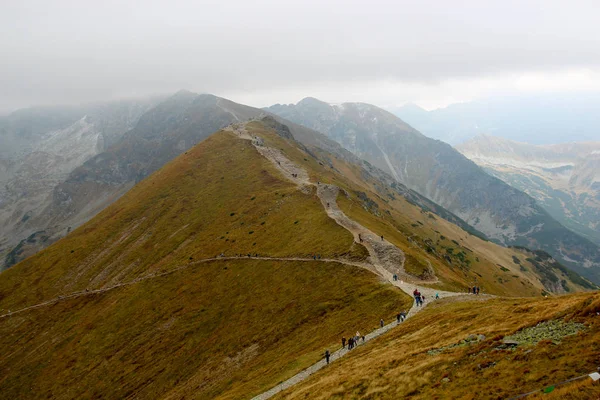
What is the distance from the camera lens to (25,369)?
94.4 m

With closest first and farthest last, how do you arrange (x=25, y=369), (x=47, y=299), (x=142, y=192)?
Result: (x=25, y=369) < (x=47, y=299) < (x=142, y=192)

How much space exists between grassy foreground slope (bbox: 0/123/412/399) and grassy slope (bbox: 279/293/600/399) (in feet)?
38.3

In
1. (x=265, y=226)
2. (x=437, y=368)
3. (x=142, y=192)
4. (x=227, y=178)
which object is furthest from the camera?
(x=142, y=192)

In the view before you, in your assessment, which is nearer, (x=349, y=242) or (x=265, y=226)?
(x=349, y=242)

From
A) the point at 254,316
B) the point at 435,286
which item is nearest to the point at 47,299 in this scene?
the point at 254,316

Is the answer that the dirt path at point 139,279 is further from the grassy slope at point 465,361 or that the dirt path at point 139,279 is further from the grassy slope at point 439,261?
the grassy slope at point 465,361

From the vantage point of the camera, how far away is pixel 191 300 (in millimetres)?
91062

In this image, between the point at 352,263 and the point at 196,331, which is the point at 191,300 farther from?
the point at 352,263

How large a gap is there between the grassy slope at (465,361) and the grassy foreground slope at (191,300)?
11.7 metres

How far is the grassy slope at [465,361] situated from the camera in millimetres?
21000

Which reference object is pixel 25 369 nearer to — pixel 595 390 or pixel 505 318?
pixel 505 318

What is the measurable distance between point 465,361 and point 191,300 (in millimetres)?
77380

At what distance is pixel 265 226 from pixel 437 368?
282 ft

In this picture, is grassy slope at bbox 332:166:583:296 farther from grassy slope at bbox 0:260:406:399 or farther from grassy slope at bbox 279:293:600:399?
grassy slope at bbox 279:293:600:399
